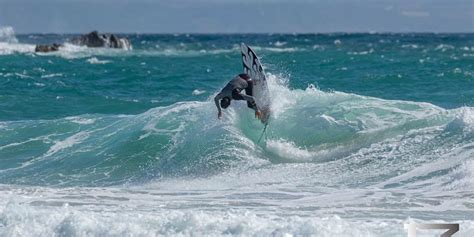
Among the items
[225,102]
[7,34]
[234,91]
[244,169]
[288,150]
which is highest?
[7,34]

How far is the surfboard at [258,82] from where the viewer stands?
46.1ft

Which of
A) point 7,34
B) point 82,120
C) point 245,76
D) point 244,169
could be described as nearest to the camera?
point 244,169

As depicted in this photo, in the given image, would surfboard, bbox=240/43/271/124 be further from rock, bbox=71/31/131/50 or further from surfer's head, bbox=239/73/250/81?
rock, bbox=71/31/131/50

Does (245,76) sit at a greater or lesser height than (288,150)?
greater

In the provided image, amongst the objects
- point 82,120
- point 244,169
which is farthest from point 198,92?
point 244,169

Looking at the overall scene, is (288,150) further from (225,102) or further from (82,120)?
(82,120)

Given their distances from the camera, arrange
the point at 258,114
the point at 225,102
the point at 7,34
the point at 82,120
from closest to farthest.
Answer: the point at 225,102
the point at 258,114
the point at 82,120
the point at 7,34

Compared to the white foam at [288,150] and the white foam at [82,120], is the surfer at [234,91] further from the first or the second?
the white foam at [82,120]

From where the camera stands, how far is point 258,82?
46.1ft

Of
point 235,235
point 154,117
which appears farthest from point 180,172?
point 235,235

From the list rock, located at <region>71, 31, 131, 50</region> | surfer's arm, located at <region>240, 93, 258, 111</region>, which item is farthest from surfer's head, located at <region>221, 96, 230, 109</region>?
rock, located at <region>71, 31, 131, 50</region>

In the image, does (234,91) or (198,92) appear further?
(198,92)

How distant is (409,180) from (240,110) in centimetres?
402

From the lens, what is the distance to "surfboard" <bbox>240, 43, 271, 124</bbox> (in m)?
14.0
